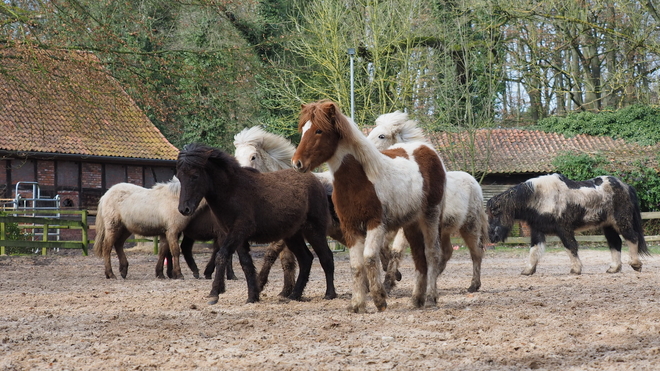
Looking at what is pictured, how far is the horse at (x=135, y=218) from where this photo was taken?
44.4ft

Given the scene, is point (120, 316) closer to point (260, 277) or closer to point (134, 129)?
point (260, 277)

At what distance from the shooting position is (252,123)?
108 ft

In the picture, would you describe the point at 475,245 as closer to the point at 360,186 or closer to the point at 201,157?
the point at 360,186

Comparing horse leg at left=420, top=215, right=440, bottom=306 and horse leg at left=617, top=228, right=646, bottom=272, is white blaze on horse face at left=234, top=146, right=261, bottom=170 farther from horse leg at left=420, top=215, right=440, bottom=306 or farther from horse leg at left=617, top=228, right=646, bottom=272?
horse leg at left=617, top=228, right=646, bottom=272

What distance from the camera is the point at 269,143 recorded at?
10.8 metres

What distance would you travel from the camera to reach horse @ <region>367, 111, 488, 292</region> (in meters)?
9.80

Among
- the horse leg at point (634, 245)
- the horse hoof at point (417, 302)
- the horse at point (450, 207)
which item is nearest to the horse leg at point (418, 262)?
the horse hoof at point (417, 302)

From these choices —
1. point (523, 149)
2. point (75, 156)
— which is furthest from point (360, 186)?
point (523, 149)

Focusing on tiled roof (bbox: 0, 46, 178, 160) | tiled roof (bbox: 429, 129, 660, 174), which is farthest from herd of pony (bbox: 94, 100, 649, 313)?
tiled roof (bbox: 429, 129, 660, 174)

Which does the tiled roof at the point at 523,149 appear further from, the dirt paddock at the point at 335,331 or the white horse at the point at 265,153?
the dirt paddock at the point at 335,331

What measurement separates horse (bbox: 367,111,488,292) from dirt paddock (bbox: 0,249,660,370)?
416mm

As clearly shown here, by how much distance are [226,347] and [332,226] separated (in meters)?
5.26

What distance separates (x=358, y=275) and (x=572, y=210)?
743cm

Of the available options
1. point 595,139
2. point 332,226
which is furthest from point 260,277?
point 595,139
